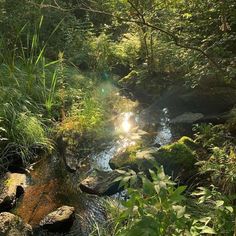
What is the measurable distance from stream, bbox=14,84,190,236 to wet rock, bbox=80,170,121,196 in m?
0.08

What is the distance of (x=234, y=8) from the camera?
372cm

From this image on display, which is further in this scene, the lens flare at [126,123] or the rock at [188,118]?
the lens flare at [126,123]

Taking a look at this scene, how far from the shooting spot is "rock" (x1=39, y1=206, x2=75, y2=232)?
4.02 m

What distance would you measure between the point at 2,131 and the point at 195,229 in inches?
148

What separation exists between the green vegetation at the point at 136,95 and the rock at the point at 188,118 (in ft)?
0.62

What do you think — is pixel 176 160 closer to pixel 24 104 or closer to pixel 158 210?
pixel 158 210

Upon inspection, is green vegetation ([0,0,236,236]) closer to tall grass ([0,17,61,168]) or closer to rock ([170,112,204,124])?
tall grass ([0,17,61,168])

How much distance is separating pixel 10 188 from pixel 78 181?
883mm

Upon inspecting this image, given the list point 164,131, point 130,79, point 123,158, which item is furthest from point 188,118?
point 130,79

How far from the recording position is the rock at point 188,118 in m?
5.99

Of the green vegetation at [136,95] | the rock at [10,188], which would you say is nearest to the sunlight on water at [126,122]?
the green vegetation at [136,95]

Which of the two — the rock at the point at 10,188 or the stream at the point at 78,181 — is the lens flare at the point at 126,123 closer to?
the stream at the point at 78,181

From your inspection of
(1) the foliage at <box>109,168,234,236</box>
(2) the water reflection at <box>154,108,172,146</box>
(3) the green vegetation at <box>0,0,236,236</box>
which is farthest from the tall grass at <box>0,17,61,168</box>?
(1) the foliage at <box>109,168,234,236</box>

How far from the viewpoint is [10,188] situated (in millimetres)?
4699
